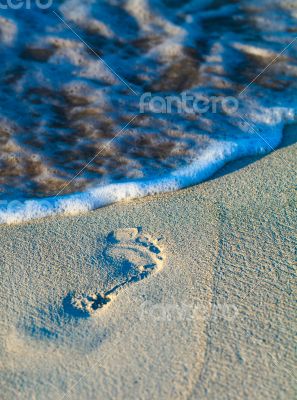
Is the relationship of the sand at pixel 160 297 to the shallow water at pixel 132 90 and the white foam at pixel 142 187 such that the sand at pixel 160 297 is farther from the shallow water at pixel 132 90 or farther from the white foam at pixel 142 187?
the shallow water at pixel 132 90

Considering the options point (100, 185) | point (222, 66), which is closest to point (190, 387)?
point (100, 185)

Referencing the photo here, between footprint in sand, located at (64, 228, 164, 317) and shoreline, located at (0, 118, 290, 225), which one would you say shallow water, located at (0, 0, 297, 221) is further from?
footprint in sand, located at (64, 228, 164, 317)

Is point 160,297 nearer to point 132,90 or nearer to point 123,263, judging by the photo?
point 123,263

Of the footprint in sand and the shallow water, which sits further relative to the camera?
the shallow water

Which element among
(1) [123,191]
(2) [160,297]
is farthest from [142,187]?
(2) [160,297]

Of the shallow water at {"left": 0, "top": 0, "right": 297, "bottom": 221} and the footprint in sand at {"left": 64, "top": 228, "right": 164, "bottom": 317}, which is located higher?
the shallow water at {"left": 0, "top": 0, "right": 297, "bottom": 221}

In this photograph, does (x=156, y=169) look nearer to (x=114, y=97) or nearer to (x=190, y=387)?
(x=114, y=97)

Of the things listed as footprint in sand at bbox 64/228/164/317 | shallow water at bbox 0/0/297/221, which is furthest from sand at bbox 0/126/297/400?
shallow water at bbox 0/0/297/221
